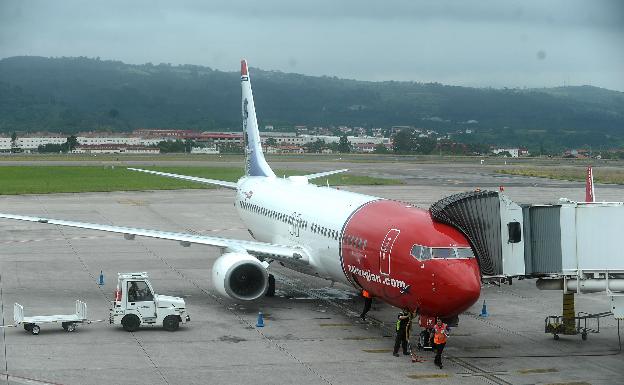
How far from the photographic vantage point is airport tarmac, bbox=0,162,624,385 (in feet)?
81.2

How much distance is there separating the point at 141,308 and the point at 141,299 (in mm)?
354

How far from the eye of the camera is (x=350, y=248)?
30.7 meters

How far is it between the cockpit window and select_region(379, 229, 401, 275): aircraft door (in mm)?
2320

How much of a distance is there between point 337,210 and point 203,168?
262 ft

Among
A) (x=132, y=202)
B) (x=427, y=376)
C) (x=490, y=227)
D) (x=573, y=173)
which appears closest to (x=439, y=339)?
(x=427, y=376)

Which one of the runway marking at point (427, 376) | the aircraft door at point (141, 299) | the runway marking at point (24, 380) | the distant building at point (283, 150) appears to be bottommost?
the runway marking at point (427, 376)

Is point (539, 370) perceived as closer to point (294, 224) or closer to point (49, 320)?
point (294, 224)

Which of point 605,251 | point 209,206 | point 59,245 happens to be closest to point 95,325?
point 605,251

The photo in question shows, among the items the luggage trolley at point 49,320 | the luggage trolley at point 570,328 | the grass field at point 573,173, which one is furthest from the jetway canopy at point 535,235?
the grass field at point 573,173

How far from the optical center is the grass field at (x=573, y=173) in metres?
103

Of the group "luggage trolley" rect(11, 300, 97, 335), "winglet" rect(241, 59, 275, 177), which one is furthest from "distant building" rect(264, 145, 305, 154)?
"luggage trolley" rect(11, 300, 97, 335)

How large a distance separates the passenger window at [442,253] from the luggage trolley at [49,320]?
11459 mm

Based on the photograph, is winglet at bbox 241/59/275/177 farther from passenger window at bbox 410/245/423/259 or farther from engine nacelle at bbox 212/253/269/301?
passenger window at bbox 410/245/423/259

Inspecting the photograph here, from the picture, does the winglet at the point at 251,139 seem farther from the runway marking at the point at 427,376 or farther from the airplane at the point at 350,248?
the runway marking at the point at 427,376
